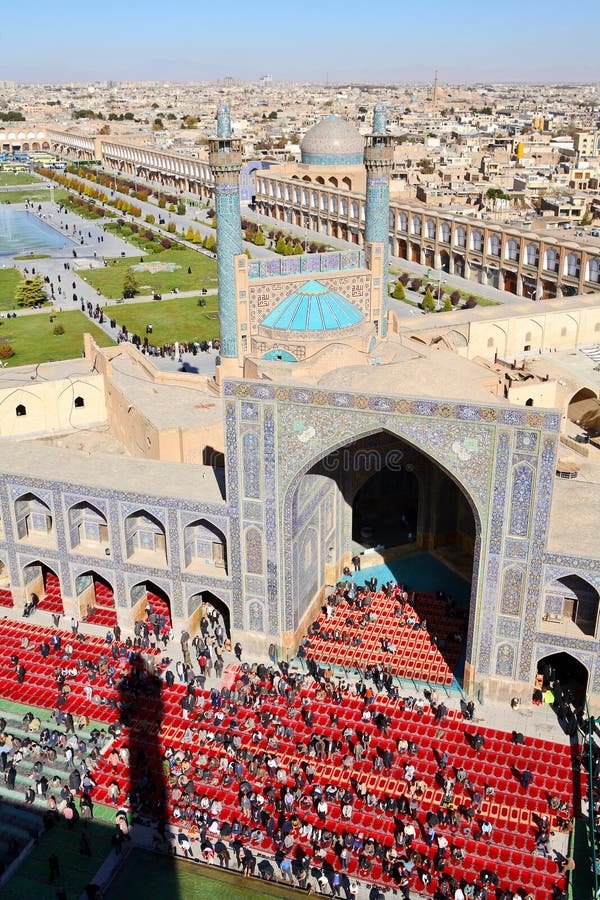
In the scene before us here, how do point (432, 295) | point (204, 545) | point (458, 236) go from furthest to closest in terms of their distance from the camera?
point (458, 236) < point (432, 295) < point (204, 545)

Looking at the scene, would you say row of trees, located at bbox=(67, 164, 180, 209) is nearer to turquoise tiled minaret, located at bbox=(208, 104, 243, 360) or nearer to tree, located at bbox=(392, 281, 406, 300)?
tree, located at bbox=(392, 281, 406, 300)

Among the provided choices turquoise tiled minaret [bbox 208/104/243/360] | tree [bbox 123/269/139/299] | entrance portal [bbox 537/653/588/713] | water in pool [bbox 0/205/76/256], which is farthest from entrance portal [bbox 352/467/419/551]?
water in pool [bbox 0/205/76/256]

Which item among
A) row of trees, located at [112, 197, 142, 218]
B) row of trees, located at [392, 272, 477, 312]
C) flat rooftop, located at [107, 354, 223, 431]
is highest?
flat rooftop, located at [107, 354, 223, 431]

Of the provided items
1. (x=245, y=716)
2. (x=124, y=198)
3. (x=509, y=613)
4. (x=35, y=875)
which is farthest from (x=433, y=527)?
(x=124, y=198)

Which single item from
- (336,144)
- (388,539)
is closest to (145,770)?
(388,539)

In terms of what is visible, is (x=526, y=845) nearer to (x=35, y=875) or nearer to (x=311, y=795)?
(x=311, y=795)

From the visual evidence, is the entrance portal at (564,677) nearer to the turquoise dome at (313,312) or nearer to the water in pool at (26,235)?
the turquoise dome at (313,312)

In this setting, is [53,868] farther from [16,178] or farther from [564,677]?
[16,178]

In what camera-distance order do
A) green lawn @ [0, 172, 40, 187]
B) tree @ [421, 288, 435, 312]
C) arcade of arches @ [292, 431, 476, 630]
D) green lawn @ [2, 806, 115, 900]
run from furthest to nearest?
green lawn @ [0, 172, 40, 187] → tree @ [421, 288, 435, 312] → arcade of arches @ [292, 431, 476, 630] → green lawn @ [2, 806, 115, 900]
